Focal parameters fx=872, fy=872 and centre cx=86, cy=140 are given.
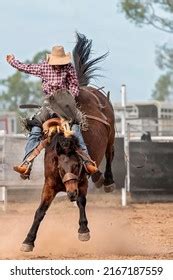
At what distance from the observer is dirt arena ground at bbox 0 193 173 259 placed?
26.4 feet

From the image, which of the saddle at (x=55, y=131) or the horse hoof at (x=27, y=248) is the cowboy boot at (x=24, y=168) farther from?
the horse hoof at (x=27, y=248)

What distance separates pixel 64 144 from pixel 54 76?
2.86 feet

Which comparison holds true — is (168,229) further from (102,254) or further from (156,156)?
(156,156)

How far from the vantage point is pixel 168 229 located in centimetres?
1023

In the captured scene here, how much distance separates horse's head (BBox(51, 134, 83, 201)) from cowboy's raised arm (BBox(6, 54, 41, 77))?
2.85 ft

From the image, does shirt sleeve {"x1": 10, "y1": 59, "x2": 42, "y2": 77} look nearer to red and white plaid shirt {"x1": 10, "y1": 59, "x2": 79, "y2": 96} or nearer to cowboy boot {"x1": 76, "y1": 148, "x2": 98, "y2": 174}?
red and white plaid shirt {"x1": 10, "y1": 59, "x2": 79, "y2": 96}

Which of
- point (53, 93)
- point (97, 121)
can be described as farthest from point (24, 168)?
point (97, 121)

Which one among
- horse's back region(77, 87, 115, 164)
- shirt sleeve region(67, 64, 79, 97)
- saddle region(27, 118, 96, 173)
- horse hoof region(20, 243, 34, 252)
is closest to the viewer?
horse hoof region(20, 243, 34, 252)

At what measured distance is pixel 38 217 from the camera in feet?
26.1

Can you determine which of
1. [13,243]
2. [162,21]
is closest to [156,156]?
[13,243]

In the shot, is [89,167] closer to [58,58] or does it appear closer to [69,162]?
[69,162]

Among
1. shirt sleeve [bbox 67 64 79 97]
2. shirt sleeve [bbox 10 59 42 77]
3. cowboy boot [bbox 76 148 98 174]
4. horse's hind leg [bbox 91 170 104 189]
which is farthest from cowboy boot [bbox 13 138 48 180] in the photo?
horse's hind leg [bbox 91 170 104 189]

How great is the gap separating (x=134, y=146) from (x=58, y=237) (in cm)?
490
